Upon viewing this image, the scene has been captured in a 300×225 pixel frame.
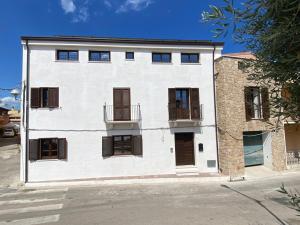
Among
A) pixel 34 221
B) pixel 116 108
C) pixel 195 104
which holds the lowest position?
pixel 34 221

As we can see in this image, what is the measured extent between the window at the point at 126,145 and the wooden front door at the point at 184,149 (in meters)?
2.67

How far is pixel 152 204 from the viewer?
10945mm

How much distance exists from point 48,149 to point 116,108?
4930mm

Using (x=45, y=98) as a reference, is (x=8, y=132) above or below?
below

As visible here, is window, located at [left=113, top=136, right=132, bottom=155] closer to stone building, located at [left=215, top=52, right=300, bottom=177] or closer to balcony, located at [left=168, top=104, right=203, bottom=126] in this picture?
balcony, located at [left=168, top=104, right=203, bottom=126]

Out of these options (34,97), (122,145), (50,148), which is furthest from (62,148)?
(122,145)

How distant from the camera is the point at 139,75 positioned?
18.1m

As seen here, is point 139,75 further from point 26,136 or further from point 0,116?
point 0,116

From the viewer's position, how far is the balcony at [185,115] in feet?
58.5

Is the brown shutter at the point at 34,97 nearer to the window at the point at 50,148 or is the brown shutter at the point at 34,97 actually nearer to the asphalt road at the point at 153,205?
the window at the point at 50,148

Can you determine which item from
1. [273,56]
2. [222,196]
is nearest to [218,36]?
[273,56]

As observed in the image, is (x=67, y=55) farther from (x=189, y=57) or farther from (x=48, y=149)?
(x=189, y=57)

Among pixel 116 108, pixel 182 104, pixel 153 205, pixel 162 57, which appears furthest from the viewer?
pixel 162 57

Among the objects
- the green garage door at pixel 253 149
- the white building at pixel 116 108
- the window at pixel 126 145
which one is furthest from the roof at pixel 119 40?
the green garage door at pixel 253 149
